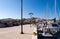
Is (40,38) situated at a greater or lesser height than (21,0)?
lesser

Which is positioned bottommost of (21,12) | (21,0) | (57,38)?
(57,38)

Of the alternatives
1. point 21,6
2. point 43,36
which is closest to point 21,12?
point 21,6

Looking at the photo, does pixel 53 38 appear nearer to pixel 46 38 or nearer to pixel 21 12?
pixel 46 38

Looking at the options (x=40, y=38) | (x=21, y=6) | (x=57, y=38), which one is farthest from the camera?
(x=21, y=6)

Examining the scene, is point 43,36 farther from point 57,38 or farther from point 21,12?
point 21,12

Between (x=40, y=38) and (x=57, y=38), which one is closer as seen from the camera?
(x=40, y=38)

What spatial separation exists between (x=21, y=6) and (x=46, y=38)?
9230 mm

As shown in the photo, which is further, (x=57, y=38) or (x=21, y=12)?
(x=21, y=12)

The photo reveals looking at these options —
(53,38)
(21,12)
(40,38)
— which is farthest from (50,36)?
(21,12)

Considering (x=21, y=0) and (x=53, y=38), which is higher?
(x=21, y=0)

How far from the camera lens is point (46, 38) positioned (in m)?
10.7

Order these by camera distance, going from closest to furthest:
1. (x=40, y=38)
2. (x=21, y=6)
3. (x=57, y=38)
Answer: (x=40, y=38) < (x=57, y=38) < (x=21, y=6)

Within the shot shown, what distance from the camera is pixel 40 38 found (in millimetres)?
10359

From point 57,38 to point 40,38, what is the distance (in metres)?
1.71
